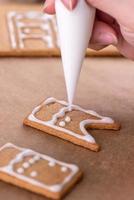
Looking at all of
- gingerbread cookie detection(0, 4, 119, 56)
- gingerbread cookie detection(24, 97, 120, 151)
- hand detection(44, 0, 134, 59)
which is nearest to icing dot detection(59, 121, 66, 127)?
gingerbread cookie detection(24, 97, 120, 151)

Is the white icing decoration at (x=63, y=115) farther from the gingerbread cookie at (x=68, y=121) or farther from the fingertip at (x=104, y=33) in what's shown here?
the fingertip at (x=104, y=33)

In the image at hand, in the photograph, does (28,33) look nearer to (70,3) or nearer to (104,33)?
(104,33)

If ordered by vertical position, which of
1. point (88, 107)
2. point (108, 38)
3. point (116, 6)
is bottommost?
point (88, 107)

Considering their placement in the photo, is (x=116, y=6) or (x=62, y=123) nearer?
(x=116, y=6)

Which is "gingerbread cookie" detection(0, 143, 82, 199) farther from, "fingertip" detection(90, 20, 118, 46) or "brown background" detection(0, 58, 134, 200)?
"fingertip" detection(90, 20, 118, 46)

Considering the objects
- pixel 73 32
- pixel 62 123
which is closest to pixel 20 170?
pixel 62 123

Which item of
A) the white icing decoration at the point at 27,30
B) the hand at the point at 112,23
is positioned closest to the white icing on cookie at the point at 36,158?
the hand at the point at 112,23
